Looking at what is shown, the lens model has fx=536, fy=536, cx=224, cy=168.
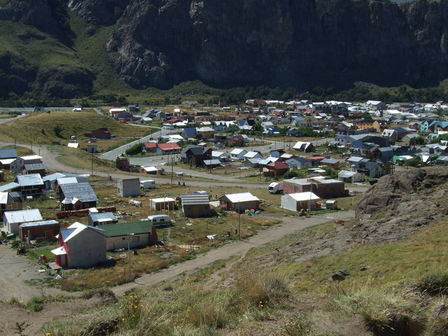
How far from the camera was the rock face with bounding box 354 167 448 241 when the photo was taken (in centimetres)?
1587

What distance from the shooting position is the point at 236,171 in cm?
4684

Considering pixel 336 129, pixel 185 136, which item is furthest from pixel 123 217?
pixel 336 129

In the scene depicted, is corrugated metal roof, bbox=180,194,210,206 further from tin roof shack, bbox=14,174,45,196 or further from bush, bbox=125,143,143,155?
bush, bbox=125,143,143,155

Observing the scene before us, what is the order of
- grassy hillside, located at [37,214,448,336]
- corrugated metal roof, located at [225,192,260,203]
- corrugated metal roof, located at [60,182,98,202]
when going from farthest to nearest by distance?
corrugated metal roof, located at [225,192,260,203] < corrugated metal roof, located at [60,182,98,202] < grassy hillside, located at [37,214,448,336]

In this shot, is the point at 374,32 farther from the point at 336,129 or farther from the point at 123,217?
the point at 123,217

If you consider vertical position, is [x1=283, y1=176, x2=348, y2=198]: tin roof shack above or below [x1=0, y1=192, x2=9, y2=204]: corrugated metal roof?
below

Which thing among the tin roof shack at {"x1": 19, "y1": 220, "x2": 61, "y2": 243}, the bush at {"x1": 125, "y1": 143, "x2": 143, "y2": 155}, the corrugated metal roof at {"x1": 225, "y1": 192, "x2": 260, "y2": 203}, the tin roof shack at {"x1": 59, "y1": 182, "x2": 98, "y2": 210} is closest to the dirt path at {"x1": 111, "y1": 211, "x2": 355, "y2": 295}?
the corrugated metal roof at {"x1": 225, "y1": 192, "x2": 260, "y2": 203}

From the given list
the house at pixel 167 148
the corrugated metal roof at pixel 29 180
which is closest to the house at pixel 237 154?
the house at pixel 167 148

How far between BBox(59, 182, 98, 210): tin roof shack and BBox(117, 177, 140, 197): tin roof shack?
11.3 feet

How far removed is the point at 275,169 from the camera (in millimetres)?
43750

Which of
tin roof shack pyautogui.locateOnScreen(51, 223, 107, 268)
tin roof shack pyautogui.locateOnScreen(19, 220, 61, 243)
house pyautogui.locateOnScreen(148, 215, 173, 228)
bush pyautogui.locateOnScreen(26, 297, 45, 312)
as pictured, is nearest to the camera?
bush pyautogui.locateOnScreen(26, 297, 45, 312)

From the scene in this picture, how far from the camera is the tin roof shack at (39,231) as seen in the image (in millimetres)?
22578

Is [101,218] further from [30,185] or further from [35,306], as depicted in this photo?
[35,306]

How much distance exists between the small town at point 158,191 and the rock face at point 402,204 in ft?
5.10
